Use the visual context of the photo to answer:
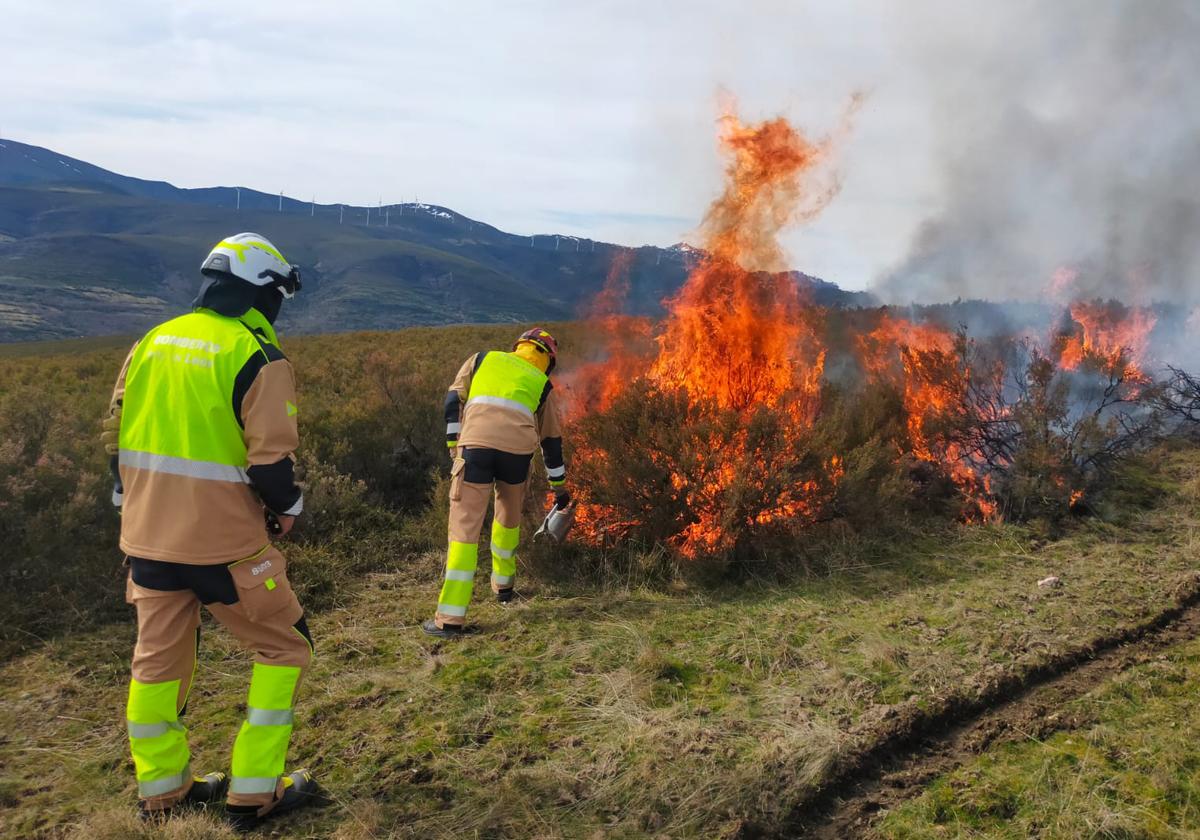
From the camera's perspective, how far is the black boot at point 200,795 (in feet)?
9.32

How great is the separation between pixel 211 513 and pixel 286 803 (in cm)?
139

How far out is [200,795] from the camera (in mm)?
3006

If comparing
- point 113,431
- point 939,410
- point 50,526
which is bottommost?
point 50,526

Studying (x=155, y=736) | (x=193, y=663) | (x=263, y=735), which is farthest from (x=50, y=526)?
(x=263, y=735)

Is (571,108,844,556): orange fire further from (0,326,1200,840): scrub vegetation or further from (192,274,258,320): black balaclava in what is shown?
(192,274,258,320): black balaclava

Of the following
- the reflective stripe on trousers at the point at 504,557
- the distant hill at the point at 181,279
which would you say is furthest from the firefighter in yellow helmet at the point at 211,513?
the distant hill at the point at 181,279

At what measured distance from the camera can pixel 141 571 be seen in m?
2.78

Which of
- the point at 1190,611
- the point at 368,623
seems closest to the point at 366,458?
the point at 368,623

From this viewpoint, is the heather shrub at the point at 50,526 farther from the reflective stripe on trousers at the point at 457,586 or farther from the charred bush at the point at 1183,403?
the charred bush at the point at 1183,403

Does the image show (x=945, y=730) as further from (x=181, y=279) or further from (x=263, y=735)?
(x=181, y=279)

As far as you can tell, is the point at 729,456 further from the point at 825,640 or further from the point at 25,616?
the point at 25,616

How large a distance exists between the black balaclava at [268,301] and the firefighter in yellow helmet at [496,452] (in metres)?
2.18

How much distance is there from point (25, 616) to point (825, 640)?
5684 mm

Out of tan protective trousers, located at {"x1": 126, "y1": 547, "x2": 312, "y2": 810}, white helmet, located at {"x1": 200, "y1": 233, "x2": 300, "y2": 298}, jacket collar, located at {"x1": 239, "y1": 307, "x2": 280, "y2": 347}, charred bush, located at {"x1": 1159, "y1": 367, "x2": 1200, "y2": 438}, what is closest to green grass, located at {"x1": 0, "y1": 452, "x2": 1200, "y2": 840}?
tan protective trousers, located at {"x1": 126, "y1": 547, "x2": 312, "y2": 810}
